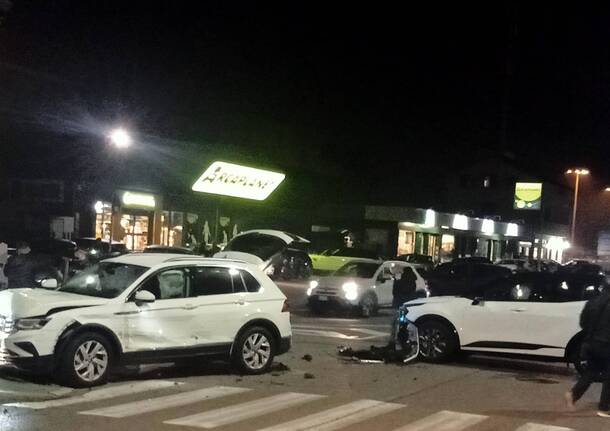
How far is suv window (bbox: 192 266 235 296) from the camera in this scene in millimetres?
11285

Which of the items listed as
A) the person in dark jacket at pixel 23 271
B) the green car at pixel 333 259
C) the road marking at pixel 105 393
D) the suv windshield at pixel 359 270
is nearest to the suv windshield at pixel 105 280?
the road marking at pixel 105 393

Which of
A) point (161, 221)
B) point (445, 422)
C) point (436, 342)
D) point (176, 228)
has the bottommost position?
point (445, 422)

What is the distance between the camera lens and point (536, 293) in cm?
1328

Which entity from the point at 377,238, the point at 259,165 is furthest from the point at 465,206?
the point at 259,165

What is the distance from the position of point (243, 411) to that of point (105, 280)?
314 cm

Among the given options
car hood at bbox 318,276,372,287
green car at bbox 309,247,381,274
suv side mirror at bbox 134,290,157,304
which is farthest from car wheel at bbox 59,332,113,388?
green car at bbox 309,247,381,274

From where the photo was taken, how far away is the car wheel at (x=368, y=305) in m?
21.9

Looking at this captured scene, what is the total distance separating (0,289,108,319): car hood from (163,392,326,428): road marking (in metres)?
2.36

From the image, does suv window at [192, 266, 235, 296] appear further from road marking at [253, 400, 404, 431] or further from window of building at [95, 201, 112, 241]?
window of building at [95, 201, 112, 241]

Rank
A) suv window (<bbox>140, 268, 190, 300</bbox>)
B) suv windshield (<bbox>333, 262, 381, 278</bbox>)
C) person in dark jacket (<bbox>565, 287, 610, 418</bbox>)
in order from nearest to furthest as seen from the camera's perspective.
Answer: person in dark jacket (<bbox>565, 287, 610, 418</bbox>)
suv window (<bbox>140, 268, 190, 300</bbox>)
suv windshield (<bbox>333, 262, 381, 278</bbox>)

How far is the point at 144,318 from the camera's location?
10516 mm

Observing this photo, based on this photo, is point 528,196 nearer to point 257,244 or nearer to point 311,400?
point 257,244

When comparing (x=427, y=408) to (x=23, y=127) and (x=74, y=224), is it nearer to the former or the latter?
(x=74, y=224)

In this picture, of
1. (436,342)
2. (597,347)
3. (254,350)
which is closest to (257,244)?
(436,342)
